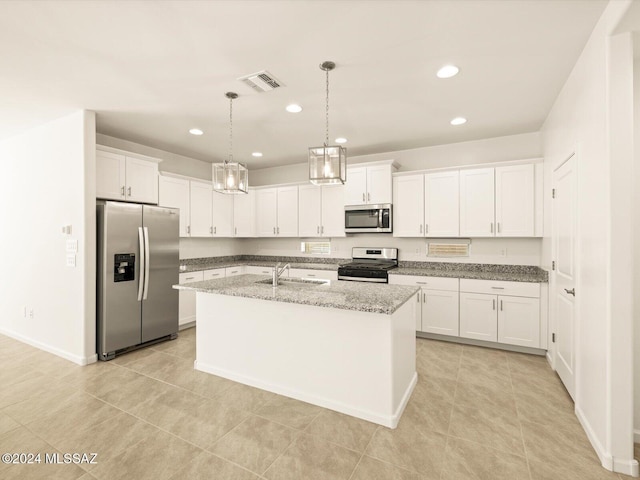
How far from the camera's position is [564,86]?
278 centimetres

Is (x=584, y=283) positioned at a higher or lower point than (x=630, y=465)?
higher

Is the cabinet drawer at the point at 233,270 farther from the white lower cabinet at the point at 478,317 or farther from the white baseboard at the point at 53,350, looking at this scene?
the white lower cabinet at the point at 478,317

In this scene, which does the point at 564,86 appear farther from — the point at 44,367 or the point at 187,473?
the point at 44,367

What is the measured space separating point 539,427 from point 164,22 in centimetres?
379

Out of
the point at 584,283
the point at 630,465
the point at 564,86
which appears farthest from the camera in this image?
the point at 564,86

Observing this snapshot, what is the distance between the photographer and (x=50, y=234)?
3686mm

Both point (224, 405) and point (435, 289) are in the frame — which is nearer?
point (224, 405)

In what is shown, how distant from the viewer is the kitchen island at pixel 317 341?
2268mm

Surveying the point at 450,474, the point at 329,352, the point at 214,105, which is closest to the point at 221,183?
the point at 214,105

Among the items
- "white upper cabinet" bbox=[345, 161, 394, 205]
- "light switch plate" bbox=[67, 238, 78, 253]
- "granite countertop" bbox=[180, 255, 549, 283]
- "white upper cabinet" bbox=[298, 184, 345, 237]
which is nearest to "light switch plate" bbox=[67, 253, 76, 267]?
"light switch plate" bbox=[67, 238, 78, 253]

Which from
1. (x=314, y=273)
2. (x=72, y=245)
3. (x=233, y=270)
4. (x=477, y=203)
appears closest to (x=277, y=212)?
(x=233, y=270)

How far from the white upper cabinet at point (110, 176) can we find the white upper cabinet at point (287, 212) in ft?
8.18

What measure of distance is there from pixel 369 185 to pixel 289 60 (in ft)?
8.48

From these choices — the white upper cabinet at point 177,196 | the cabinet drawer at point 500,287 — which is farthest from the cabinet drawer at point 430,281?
the white upper cabinet at point 177,196
